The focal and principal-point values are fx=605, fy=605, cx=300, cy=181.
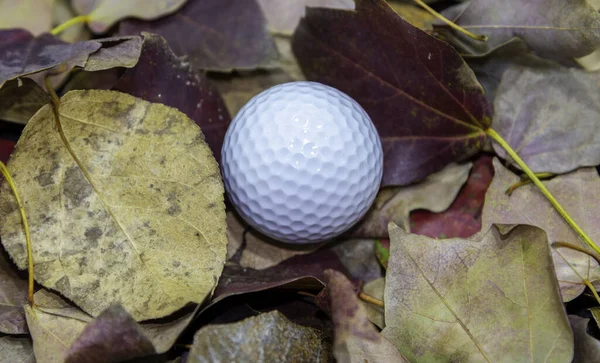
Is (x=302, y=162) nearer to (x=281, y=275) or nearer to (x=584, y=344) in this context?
(x=281, y=275)

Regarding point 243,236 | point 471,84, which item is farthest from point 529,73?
point 243,236

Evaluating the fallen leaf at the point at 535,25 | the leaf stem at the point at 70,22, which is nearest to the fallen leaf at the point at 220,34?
the leaf stem at the point at 70,22

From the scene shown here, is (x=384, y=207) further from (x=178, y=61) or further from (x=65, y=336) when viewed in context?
(x=65, y=336)

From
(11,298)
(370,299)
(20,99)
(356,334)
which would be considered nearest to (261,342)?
(356,334)

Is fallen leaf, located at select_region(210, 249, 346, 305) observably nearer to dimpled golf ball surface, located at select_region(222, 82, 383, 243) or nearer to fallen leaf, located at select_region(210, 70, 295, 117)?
dimpled golf ball surface, located at select_region(222, 82, 383, 243)

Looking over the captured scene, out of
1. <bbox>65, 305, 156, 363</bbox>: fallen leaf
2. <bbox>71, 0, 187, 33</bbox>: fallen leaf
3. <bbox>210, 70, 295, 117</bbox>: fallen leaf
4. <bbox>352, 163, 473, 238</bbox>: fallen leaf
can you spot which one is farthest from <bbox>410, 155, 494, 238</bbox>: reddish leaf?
<bbox>71, 0, 187, 33</bbox>: fallen leaf

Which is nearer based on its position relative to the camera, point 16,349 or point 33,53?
point 16,349

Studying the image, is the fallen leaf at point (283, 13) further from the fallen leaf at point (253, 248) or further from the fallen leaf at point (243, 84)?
the fallen leaf at point (253, 248)
